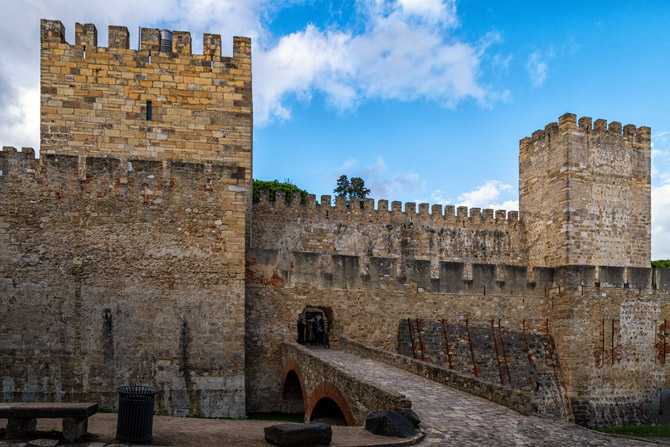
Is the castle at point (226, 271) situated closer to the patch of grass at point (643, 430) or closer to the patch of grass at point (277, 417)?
the patch of grass at point (277, 417)

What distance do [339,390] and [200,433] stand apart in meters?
3.03

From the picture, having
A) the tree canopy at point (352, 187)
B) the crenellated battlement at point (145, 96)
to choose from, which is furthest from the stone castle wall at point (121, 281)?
the tree canopy at point (352, 187)

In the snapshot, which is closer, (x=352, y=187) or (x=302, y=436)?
(x=302, y=436)

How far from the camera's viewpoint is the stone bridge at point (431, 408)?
22.5ft

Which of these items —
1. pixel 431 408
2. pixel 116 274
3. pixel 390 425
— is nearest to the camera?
pixel 390 425

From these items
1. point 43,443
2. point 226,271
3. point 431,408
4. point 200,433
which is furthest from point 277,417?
point 43,443

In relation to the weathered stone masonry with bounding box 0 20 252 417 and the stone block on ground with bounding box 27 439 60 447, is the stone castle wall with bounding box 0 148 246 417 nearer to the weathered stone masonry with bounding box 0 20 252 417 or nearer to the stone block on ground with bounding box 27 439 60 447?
the weathered stone masonry with bounding box 0 20 252 417

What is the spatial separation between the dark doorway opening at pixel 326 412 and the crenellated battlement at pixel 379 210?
1167cm

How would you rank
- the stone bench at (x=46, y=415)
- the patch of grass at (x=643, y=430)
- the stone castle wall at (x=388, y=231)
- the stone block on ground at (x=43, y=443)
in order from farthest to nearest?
the stone castle wall at (x=388, y=231)
the patch of grass at (x=643, y=430)
the stone bench at (x=46, y=415)
the stone block on ground at (x=43, y=443)

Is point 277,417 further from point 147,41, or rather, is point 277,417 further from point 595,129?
point 595,129

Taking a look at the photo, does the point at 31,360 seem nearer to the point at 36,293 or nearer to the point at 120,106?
the point at 36,293

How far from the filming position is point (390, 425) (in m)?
6.64

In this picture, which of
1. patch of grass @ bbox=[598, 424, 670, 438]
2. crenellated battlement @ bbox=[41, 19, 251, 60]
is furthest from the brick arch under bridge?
patch of grass @ bbox=[598, 424, 670, 438]

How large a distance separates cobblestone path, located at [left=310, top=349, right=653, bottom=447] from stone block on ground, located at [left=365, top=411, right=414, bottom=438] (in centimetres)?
24
